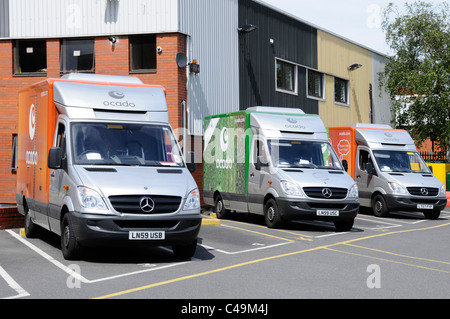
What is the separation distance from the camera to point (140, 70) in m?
20.7

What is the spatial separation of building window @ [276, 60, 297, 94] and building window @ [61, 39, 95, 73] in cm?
816

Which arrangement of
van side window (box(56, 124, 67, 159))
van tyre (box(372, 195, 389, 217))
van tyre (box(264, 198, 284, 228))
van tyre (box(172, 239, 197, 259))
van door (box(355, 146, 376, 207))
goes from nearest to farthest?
van tyre (box(172, 239, 197, 259)) → van side window (box(56, 124, 67, 159)) → van tyre (box(264, 198, 284, 228)) → van tyre (box(372, 195, 389, 217)) → van door (box(355, 146, 376, 207))

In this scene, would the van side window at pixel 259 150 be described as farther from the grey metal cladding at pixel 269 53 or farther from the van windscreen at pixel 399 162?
the grey metal cladding at pixel 269 53

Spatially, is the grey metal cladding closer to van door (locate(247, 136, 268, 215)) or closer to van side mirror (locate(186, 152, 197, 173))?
van door (locate(247, 136, 268, 215))

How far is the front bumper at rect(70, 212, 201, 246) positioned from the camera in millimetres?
9430

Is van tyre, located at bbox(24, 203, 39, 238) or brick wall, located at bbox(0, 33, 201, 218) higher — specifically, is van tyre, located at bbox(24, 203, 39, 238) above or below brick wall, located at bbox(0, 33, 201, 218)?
below

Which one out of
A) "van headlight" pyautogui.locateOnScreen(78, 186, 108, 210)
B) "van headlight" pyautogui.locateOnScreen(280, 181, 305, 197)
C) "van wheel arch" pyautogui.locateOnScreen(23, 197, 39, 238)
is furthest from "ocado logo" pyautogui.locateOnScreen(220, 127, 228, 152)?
"van headlight" pyautogui.locateOnScreen(78, 186, 108, 210)

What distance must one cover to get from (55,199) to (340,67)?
2310cm

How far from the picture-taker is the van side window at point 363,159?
782 inches

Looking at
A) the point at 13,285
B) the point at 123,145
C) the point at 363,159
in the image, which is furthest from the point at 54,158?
the point at 363,159

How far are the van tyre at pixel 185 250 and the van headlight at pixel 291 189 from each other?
14.5 ft

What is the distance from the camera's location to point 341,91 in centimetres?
3228

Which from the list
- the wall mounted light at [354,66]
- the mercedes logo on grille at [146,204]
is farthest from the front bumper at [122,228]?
the wall mounted light at [354,66]
